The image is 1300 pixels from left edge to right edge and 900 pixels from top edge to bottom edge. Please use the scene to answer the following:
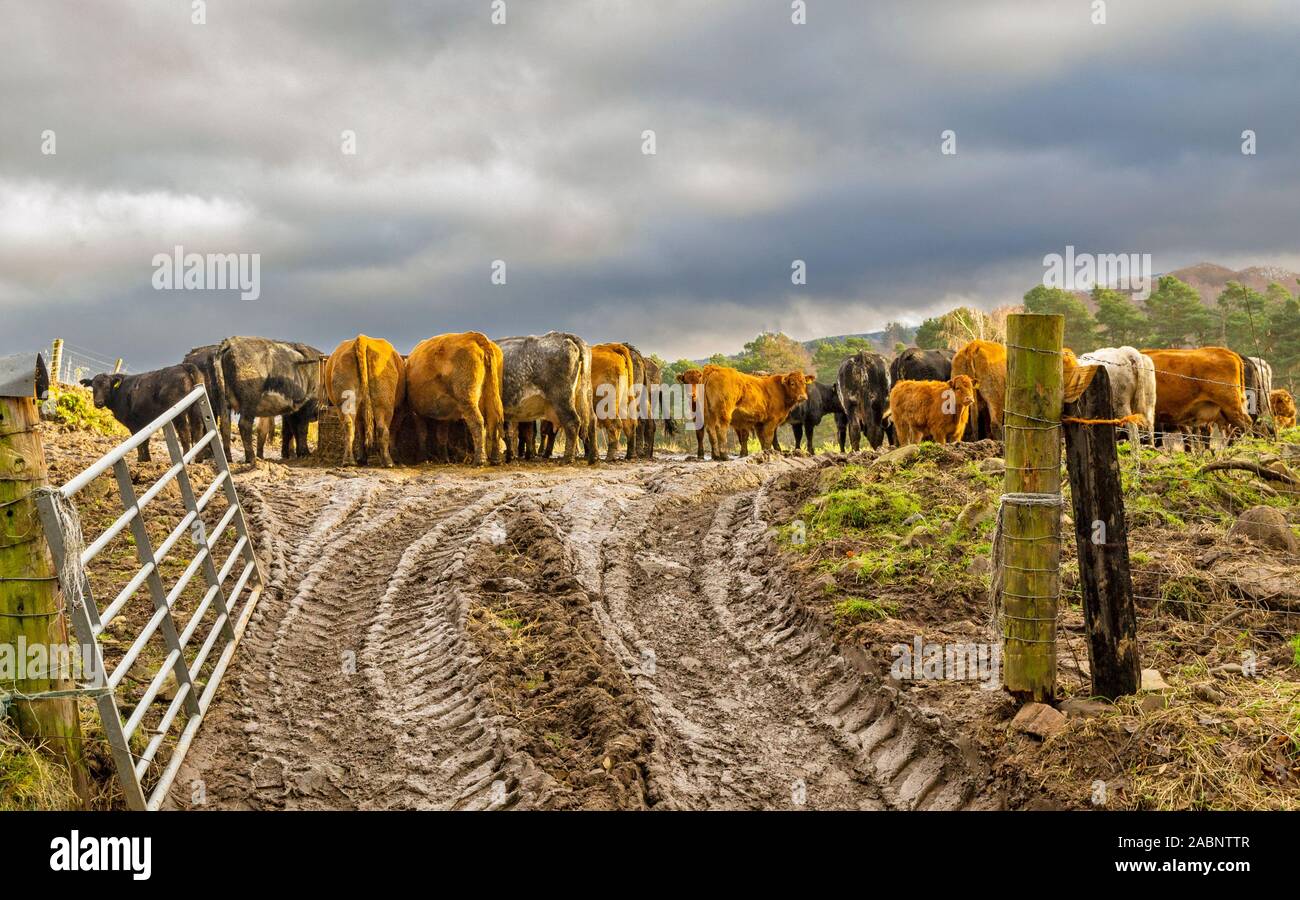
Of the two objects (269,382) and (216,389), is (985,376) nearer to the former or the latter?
(269,382)

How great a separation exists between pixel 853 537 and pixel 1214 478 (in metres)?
3.61

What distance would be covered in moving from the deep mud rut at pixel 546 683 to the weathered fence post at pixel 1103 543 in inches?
39.0

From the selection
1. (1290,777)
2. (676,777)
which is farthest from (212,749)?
(1290,777)

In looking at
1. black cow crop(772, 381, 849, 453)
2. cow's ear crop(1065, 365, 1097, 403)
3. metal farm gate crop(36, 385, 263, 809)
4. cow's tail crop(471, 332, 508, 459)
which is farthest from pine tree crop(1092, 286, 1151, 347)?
metal farm gate crop(36, 385, 263, 809)

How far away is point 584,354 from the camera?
19.7 m

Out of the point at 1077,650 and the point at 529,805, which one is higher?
the point at 1077,650

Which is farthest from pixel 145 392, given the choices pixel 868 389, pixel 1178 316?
pixel 1178 316

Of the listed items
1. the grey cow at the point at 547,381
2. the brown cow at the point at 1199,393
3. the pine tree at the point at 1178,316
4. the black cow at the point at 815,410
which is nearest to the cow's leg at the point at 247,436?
the grey cow at the point at 547,381

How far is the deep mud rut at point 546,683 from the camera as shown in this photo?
19.6 ft

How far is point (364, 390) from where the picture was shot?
17.1 m

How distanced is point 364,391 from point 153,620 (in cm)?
1104

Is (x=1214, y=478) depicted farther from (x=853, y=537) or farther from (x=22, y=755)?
(x=22, y=755)

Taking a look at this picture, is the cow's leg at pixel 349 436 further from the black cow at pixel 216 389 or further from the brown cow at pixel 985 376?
the brown cow at pixel 985 376

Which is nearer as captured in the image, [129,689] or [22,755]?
[22,755]
